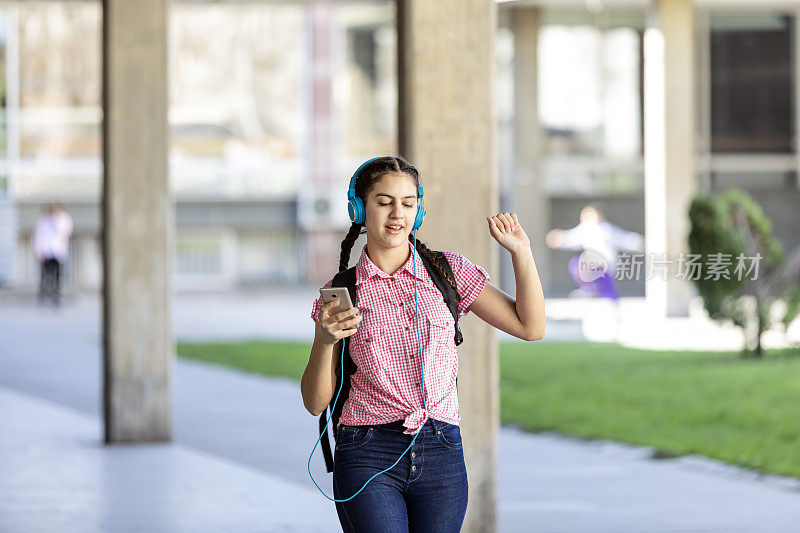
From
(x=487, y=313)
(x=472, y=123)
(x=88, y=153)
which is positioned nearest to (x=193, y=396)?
(x=472, y=123)

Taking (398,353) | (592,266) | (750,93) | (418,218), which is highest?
(750,93)

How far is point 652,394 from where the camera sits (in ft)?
43.1

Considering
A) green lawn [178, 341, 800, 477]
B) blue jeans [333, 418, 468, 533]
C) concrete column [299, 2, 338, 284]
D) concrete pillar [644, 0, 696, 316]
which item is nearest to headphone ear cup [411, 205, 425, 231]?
blue jeans [333, 418, 468, 533]

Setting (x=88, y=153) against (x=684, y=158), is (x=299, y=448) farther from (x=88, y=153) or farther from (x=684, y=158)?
(x=88, y=153)

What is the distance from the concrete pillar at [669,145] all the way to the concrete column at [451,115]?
678 inches

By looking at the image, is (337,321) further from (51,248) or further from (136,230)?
(51,248)

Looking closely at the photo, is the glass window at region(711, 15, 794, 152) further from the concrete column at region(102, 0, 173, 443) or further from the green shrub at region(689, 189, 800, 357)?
the concrete column at region(102, 0, 173, 443)

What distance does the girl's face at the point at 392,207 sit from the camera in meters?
3.88

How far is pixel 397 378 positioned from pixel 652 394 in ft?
31.5

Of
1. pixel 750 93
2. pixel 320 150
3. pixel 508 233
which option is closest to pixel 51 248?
pixel 320 150

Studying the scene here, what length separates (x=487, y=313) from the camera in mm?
4094

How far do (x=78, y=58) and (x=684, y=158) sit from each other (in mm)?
18055

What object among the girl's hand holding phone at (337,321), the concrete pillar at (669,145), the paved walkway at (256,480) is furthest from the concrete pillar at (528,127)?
the girl's hand holding phone at (337,321)

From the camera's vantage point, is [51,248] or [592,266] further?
[51,248]
